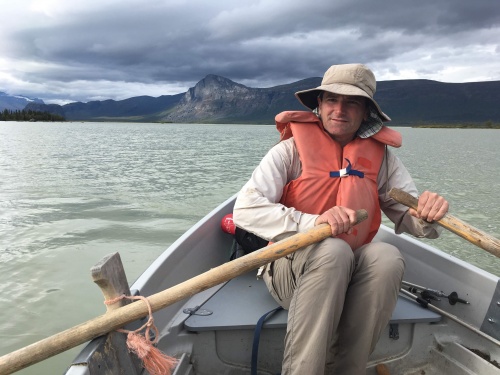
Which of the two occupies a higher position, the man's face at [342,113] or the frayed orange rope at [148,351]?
the man's face at [342,113]

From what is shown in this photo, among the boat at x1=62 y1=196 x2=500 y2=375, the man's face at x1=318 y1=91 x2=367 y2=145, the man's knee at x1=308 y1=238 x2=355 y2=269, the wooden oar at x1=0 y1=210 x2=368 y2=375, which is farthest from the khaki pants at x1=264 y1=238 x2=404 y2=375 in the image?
the man's face at x1=318 y1=91 x2=367 y2=145

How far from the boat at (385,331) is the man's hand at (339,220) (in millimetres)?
772

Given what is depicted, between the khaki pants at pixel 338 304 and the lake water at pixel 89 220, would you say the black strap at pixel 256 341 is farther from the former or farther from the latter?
the lake water at pixel 89 220

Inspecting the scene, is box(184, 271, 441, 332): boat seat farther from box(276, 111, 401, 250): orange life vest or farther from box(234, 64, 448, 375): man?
box(276, 111, 401, 250): orange life vest

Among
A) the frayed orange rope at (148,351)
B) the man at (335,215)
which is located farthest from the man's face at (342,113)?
the frayed orange rope at (148,351)

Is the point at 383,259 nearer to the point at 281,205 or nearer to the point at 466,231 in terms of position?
the point at 466,231

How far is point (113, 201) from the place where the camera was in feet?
32.8

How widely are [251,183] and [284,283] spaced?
589 mm

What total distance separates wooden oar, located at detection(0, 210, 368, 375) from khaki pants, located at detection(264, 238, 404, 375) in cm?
13

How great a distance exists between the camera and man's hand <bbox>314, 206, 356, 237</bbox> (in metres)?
1.95

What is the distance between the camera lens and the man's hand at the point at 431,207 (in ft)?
7.22

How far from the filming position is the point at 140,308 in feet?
5.85

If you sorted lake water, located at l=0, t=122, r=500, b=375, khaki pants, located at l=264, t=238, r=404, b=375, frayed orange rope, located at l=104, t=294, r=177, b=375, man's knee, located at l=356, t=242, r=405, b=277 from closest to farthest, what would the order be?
frayed orange rope, located at l=104, t=294, r=177, b=375, khaki pants, located at l=264, t=238, r=404, b=375, man's knee, located at l=356, t=242, r=405, b=277, lake water, located at l=0, t=122, r=500, b=375

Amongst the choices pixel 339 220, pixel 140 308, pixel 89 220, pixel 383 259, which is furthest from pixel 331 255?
pixel 89 220
